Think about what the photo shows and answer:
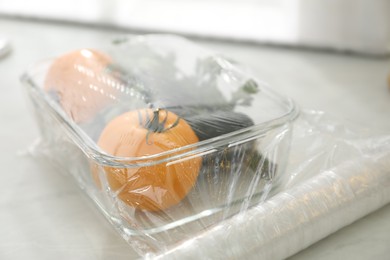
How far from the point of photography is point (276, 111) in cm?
61

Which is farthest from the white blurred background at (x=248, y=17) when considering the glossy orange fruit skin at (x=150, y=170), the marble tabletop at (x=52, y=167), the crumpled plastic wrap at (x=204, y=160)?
the glossy orange fruit skin at (x=150, y=170)

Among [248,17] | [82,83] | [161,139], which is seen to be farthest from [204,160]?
[248,17]

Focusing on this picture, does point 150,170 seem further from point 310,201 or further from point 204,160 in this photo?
point 310,201

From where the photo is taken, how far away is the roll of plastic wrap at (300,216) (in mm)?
494

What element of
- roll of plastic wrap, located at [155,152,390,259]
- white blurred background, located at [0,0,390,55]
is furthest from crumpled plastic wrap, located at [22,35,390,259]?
white blurred background, located at [0,0,390,55]

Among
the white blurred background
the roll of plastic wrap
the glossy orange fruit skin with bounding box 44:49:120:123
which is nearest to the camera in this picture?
the roll of plastic wrap

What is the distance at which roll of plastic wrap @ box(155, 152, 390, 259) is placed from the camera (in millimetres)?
494

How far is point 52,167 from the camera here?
711 mm

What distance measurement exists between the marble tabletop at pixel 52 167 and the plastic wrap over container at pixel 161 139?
0.03 meters

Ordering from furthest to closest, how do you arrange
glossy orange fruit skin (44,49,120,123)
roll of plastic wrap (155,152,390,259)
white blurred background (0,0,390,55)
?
white blurred background (0,0,390,55) → glossy orange fruit skin (44,49,120,123) → roll of plastic wrap (155,152,390,259)

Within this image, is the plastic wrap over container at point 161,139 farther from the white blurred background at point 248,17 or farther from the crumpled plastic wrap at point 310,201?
the white blurred background at point 248,17

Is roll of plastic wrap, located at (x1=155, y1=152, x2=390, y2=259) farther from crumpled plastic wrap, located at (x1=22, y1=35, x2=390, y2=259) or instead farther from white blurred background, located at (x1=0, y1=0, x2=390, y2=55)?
white blurred background, located at (x1=0, y1=0, x2=390, y2=55)

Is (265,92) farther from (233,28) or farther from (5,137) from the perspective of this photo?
(233,28)

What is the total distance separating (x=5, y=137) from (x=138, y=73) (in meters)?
0.24
